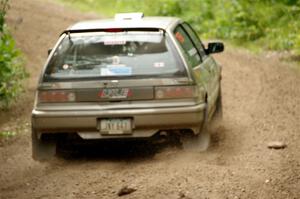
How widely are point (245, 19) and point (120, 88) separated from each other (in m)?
12.8

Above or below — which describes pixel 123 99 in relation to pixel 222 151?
above

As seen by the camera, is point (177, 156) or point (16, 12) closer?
point (177, 156)

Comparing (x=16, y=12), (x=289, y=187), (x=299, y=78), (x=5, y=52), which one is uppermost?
(x=289, y=187)

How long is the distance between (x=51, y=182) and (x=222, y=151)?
209 centimetres

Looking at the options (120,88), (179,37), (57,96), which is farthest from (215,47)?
(57,96)

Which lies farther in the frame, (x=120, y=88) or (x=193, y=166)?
(x=120, y=88)

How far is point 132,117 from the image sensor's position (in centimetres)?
716

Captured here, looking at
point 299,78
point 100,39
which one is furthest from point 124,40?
point 299,78

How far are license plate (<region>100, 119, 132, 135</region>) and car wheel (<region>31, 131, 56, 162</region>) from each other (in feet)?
2.57

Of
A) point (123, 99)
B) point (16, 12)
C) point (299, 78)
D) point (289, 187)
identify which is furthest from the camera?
point (16, 12)

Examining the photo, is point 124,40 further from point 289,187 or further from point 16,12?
point 16,12

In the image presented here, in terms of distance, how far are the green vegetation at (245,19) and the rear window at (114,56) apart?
897 centimetres

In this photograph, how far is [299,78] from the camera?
1357 cm

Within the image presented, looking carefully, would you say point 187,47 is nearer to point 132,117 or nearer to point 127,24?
point 127,24
